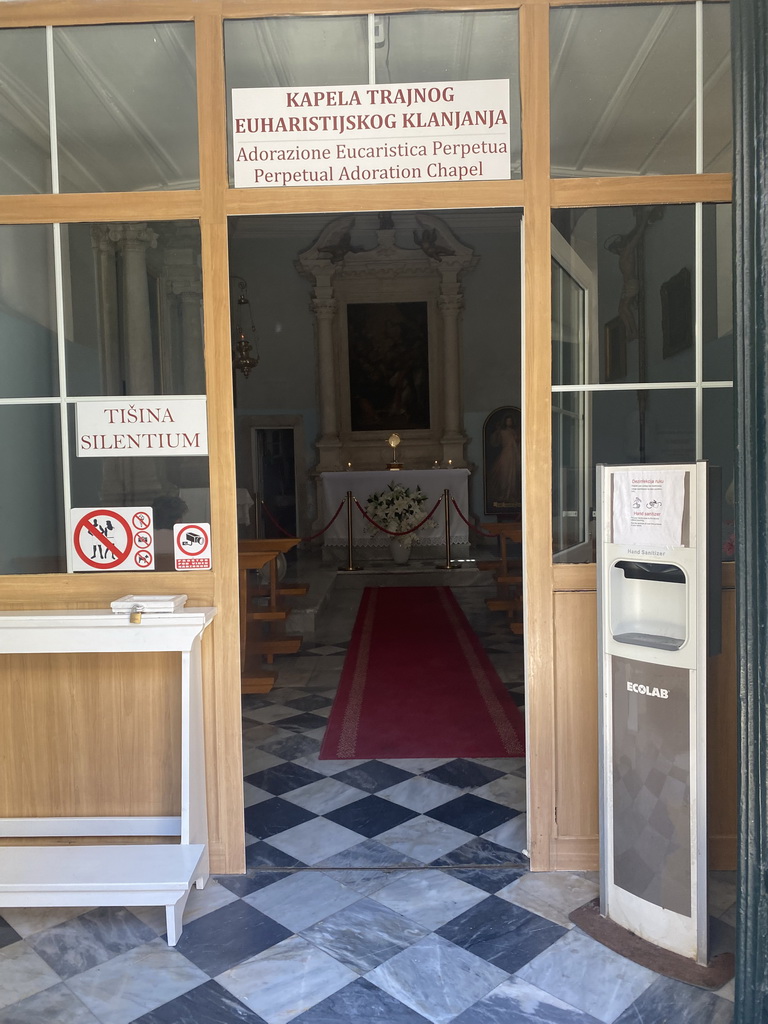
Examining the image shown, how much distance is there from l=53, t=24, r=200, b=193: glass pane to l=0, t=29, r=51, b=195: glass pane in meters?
0.05

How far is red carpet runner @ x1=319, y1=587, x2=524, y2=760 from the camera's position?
4.25 m

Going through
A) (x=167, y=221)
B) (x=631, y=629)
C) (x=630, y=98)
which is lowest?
(x=631, y=629)

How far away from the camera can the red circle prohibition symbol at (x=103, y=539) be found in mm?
2885

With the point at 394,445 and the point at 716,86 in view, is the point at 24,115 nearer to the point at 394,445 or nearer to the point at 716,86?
the point at 716,86

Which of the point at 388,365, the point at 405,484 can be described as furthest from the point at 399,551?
the point at 388,365

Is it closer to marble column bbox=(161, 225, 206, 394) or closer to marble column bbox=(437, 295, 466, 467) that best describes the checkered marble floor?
marble column bbox=(161, 225, 206, 394)

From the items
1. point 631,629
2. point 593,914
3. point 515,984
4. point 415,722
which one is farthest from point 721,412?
point 415,722

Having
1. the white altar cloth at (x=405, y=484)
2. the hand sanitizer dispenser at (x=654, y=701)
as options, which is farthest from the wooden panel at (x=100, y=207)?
the white altar cloth at (x=405, y=484)

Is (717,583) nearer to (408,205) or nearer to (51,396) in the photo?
(408,205)

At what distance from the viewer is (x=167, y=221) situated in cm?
284

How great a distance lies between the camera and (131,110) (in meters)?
2.87

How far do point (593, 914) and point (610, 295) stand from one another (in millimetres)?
2057

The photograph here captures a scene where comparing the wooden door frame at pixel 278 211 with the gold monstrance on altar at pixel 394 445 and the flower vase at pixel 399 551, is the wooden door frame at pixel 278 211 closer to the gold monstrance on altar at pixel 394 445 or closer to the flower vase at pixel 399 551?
the flower vase at pixel 399 551

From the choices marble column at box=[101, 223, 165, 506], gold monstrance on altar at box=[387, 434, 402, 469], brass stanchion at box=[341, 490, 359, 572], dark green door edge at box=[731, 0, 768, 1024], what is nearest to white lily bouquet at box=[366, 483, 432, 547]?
brass stanchion at box=[341, 490, 359, 572]
